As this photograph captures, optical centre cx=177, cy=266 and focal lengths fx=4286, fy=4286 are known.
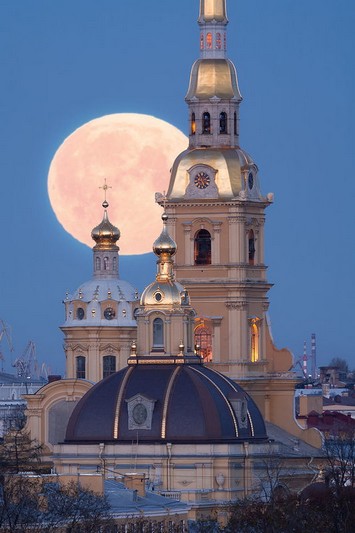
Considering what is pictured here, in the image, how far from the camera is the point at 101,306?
605 ft

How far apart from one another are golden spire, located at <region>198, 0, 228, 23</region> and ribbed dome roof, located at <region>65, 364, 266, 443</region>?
845 inches

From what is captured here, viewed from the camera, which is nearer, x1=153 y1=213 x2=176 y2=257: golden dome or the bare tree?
the bare tree

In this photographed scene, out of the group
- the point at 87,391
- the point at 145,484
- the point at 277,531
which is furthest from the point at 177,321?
the point at 277,531

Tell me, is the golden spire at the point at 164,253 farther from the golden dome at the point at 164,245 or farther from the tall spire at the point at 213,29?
the tall spire at the point at 213,29

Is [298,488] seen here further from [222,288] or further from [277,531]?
[277,531]

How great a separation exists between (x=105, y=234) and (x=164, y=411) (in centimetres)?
2739

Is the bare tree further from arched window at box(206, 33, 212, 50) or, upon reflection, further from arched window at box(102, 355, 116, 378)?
arched window at box(206, 33, 212, 50)

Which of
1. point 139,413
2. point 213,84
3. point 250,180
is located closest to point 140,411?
point 139,413

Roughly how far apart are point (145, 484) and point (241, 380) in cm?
2412

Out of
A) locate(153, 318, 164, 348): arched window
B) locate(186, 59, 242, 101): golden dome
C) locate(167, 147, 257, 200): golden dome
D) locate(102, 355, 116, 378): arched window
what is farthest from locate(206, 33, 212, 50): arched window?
locate(153, 318, 164, 348): arched window

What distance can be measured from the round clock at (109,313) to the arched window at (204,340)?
8458mm

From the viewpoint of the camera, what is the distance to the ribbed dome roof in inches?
6358

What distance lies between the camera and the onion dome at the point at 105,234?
188000mm

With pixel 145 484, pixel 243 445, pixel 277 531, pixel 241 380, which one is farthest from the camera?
pixel 241 380
